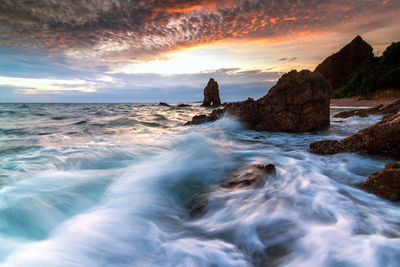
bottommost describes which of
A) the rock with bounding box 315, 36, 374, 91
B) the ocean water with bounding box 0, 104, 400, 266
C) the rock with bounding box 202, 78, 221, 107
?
the ocean water with bounding box 0, 104, 400, 266

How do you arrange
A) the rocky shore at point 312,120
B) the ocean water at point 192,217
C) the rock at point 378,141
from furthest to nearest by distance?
the rock at point 378,141, the rocky shore at point 312,120, the ocean water at point 192,217

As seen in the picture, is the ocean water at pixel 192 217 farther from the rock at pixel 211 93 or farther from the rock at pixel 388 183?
the rock at pixel 211 93

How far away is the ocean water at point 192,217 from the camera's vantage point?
181 cm

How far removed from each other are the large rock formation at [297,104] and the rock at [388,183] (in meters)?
4.95

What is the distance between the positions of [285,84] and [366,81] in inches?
1316

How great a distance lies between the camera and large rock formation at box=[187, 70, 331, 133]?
718cm

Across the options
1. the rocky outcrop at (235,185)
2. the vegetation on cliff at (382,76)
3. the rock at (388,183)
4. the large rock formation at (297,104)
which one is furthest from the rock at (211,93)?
the rock at (388,183)

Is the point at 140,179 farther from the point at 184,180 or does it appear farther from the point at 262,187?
the point at 262,187

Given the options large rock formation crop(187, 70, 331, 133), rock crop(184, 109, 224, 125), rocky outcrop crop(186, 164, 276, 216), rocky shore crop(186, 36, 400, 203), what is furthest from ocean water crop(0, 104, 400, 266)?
rock crop(184, 109, 224, 125)

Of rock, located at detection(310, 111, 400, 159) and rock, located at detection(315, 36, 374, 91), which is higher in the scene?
rock, located at detection(315, 36, 374, 91)

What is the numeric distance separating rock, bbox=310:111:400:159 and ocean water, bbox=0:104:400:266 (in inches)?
7.2

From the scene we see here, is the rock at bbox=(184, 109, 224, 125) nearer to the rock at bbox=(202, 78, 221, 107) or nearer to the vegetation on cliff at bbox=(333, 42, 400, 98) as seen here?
the vegetation on cliff at bbox=(333, 42, 400, 98)

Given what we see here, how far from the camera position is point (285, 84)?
7551mm

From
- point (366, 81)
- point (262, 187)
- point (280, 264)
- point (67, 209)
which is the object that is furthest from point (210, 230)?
point (366, 81)
